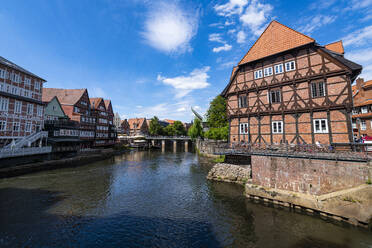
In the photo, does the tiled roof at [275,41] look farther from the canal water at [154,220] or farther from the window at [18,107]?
the window at [18,107]

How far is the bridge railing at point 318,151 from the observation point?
11539 millimetres

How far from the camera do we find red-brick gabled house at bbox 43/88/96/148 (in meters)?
41.7

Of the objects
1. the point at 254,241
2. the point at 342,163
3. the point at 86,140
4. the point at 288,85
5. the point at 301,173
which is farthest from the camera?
the point at 86,140

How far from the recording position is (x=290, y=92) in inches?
751

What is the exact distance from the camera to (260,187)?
14.8 metres

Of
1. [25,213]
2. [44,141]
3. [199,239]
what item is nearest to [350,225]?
[199,239]

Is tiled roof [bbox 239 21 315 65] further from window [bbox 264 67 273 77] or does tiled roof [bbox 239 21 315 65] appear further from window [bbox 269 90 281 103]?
window [bbox 269 90 281 103]

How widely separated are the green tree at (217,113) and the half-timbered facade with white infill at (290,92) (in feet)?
56.9

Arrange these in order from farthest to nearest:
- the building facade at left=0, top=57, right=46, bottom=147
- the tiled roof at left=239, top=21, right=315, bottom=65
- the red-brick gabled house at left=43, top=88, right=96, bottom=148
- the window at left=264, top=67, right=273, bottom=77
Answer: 1. the red-brick gabled house at left=43, top=88, right=96, bottom=148
2. the building facade at left=0, top=57, right=46, bottom=147
3. the window at left=264, top=67, right=273, bottom=77
4. the tiled roof at left=239, top=21, right=315, bottom=65

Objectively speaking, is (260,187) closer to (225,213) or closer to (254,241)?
(225,213)

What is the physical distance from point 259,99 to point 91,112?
45.5m

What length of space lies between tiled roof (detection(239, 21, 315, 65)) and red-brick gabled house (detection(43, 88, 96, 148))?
40.4 meters

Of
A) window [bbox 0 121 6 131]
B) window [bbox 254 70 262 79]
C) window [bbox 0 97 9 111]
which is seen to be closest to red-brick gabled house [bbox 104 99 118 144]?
window [bbox 0 97 9 111]

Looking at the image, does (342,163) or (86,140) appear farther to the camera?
(86,140)
